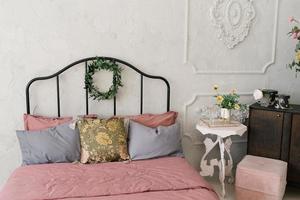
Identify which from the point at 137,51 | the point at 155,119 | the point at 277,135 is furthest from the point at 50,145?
the point at 277,135

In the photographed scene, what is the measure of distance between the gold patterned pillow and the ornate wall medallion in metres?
1.41

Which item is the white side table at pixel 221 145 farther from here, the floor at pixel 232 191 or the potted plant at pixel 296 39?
the potted plant at pixel 296 39

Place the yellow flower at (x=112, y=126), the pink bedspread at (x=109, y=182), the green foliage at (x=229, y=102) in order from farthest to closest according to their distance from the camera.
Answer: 1. the green foliage at (x=229, y=102)
2. the yellow flower at (x=112, y=126)
3. the pink bedspread at (x=109, y=182)

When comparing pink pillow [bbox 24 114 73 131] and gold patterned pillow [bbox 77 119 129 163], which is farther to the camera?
pink pillow [bbox 24 114 73 131]

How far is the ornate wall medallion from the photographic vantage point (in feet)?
10.4

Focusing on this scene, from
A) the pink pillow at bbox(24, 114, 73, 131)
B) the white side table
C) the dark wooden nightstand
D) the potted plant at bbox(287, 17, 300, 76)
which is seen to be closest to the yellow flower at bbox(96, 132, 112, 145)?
the pink pillow at bbox(24, 114, 73, 131)

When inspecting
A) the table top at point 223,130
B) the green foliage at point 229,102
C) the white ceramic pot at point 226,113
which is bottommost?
the table top at point 223,130

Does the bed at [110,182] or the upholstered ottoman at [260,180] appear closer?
the bed at [110,182]

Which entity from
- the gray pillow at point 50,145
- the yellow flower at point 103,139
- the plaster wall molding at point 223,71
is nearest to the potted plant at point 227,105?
the plaster wall molding at point 223,71

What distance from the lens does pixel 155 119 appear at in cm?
301

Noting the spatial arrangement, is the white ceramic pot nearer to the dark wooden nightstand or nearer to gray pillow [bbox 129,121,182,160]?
the dark wooden nightstand

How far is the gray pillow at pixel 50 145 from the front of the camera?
259 cm

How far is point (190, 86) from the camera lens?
3.24 metres

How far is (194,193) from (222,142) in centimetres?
93
